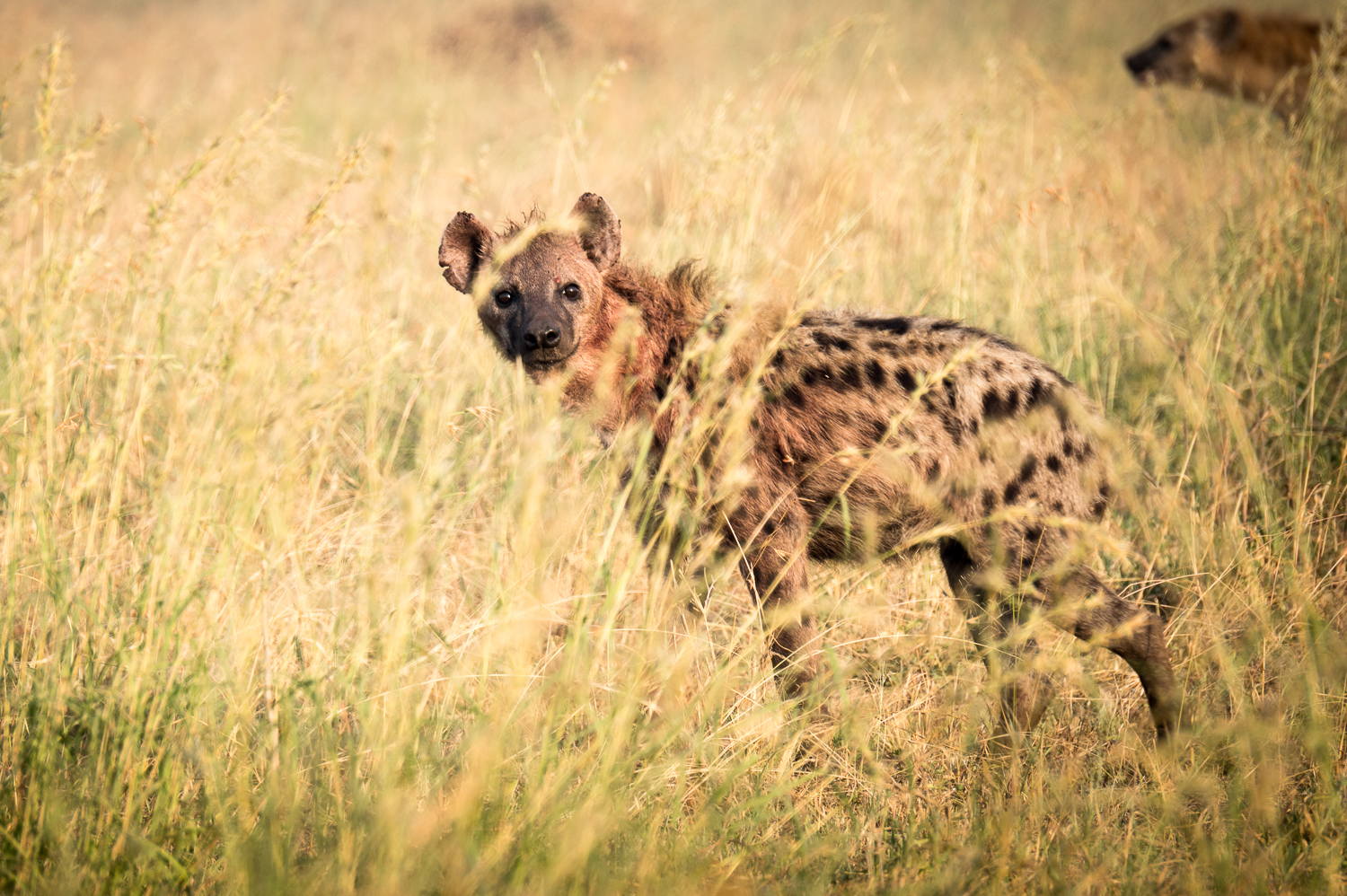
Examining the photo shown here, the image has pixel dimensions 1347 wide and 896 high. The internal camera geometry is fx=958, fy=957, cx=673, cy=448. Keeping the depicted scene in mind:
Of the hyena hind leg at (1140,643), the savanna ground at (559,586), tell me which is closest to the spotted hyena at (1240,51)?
the savanna ground at (559,586)

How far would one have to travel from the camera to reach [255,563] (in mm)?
3287

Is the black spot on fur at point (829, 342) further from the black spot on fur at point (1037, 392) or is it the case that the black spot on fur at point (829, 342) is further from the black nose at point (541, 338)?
the black nose at point (541, 338)

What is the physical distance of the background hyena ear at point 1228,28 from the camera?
945 cm

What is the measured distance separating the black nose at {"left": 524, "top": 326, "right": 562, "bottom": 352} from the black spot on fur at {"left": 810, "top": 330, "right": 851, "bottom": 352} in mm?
878

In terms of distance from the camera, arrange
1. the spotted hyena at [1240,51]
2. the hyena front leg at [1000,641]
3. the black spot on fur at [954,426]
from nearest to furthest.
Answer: the hyena front leg at [1000,641] < the black spot on fur at [954,426] < the spotted hyena at [1240,51]

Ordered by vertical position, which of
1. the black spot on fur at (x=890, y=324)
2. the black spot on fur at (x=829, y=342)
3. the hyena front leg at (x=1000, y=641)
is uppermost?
the black spot on fur at (x=890, y=324)

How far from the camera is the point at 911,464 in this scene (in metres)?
3.02

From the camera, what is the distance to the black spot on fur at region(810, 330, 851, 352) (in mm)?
3221

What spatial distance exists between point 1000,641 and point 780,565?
717 mm

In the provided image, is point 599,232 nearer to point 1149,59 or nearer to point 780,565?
point 780,565

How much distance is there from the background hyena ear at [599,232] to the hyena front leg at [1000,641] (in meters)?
1.56

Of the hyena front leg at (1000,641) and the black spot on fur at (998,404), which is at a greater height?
the black spot on fur at (998,404)

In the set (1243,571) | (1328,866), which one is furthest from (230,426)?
(1243,571)

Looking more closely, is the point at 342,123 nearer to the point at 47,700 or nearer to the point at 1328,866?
the point at 47,700
